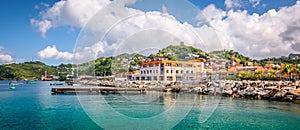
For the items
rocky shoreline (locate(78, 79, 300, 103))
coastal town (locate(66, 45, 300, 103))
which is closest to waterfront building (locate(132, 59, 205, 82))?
coastal town (locate(66, 45, 300, 103))

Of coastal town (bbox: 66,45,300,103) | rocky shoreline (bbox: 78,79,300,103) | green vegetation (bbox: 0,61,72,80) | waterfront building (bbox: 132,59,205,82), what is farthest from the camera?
green vegetation (bbox: 0,61,72,80)

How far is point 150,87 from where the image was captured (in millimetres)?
23609

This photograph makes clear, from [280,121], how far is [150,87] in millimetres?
15891

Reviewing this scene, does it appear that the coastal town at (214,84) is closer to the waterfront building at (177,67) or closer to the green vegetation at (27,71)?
the waterfront building at (177,67)

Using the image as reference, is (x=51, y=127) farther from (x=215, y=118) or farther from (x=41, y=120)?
(x=215, y=118)

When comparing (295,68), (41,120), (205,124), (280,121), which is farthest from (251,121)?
(295,68)

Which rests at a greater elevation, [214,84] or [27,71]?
[27,71]

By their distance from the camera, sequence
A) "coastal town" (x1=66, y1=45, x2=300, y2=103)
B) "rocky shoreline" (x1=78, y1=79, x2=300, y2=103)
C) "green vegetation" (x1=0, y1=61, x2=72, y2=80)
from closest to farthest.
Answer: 1. "coastal town" (x1=66, y1=45, x2=300, y2=103)
2. "rocky shoreline" (x1=78, y1=79, x2=300, y2=103)
3. "green vegetation" (x1=0, y1=61, x2=72, y2=80)

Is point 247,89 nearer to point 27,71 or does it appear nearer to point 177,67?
point 177,67

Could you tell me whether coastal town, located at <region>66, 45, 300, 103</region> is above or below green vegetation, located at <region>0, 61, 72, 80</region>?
below

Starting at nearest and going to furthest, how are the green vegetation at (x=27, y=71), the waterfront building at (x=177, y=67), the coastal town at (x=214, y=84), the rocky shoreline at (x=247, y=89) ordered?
1. the waterfront building at (x=177, y=67)
2. the coastal town at (x=214, y=84)
3. the rocky shoreline at (x=247, y=89)
4. the green vegetation at (x=27, y=71)

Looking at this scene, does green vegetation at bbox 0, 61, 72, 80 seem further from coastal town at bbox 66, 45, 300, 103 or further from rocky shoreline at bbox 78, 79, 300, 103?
coastal town at bbox 66, 45, 300, 103

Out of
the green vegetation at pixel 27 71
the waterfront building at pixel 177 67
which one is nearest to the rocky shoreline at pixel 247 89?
the waterfront building at pixel 177 67

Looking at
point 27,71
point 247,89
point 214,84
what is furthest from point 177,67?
point 27,71
